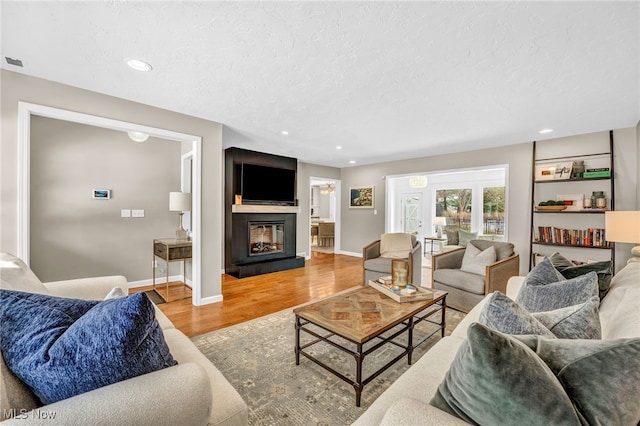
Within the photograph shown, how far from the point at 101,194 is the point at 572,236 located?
6.81m

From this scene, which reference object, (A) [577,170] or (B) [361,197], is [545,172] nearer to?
(A) [577,170]

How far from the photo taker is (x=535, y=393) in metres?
0.66

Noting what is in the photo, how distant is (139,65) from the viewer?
2123 mm

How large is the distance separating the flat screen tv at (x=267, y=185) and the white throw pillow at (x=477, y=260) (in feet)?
11.3

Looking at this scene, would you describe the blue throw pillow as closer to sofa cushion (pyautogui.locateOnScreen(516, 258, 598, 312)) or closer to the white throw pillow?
sofa cushion (pyautogui.locateOnScreen(516, 258, 598, 312))

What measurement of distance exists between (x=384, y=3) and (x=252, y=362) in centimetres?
256

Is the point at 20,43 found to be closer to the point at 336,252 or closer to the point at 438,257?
the point at 438,257

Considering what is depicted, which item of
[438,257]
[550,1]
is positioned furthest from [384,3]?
[438,257]

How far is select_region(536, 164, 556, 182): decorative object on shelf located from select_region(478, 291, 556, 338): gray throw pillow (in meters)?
4.28

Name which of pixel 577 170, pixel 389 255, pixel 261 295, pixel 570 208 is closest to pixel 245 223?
pixel 261 295

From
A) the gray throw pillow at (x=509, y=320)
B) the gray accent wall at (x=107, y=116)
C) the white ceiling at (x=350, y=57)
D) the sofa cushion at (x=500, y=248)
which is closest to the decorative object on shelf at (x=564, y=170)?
the white ceiling at (x=350, y=57)

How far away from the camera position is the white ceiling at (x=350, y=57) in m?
1.56

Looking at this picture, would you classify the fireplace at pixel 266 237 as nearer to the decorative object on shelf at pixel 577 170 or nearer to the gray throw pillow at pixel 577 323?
the gray throw pillow at pixel 577 323

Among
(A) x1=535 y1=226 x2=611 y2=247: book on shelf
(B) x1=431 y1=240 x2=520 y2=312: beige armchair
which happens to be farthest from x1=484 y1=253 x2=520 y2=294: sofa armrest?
(A) x1=535 y1=226 x2=611 y2=247: book on shelf
